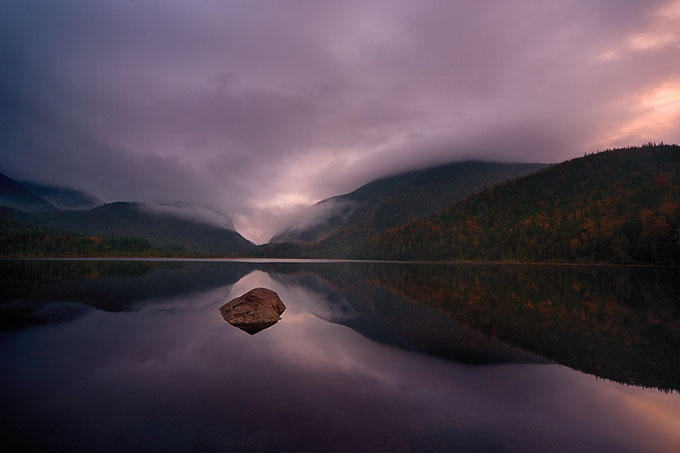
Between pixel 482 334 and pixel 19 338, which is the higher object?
pixel 19 338

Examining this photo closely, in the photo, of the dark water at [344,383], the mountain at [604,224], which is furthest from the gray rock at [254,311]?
the mountain at [604,224]

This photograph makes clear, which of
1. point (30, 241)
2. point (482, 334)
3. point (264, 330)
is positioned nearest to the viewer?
point (482, 334)

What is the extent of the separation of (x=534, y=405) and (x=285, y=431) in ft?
25.4

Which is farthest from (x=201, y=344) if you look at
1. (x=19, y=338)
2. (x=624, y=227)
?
(x=624, y=227)

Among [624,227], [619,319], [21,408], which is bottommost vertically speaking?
[619,319]

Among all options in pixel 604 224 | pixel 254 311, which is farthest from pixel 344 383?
pixel 604 224

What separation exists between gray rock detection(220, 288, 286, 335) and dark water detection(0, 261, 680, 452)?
1480mm

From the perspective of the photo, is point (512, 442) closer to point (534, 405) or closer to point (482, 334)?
point (534, 405)

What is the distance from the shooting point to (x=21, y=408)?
9.01 metres

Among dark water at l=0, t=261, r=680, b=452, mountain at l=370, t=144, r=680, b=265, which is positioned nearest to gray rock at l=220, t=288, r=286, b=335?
dark water at l=0, t=261, r=680, b=452

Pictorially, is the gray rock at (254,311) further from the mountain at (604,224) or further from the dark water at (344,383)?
the mountain at (604,224)

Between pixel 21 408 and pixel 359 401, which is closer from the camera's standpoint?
pixel 21 408

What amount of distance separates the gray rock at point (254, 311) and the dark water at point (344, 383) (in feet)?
4.86

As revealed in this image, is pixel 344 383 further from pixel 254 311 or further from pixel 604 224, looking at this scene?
pixel 604 224
